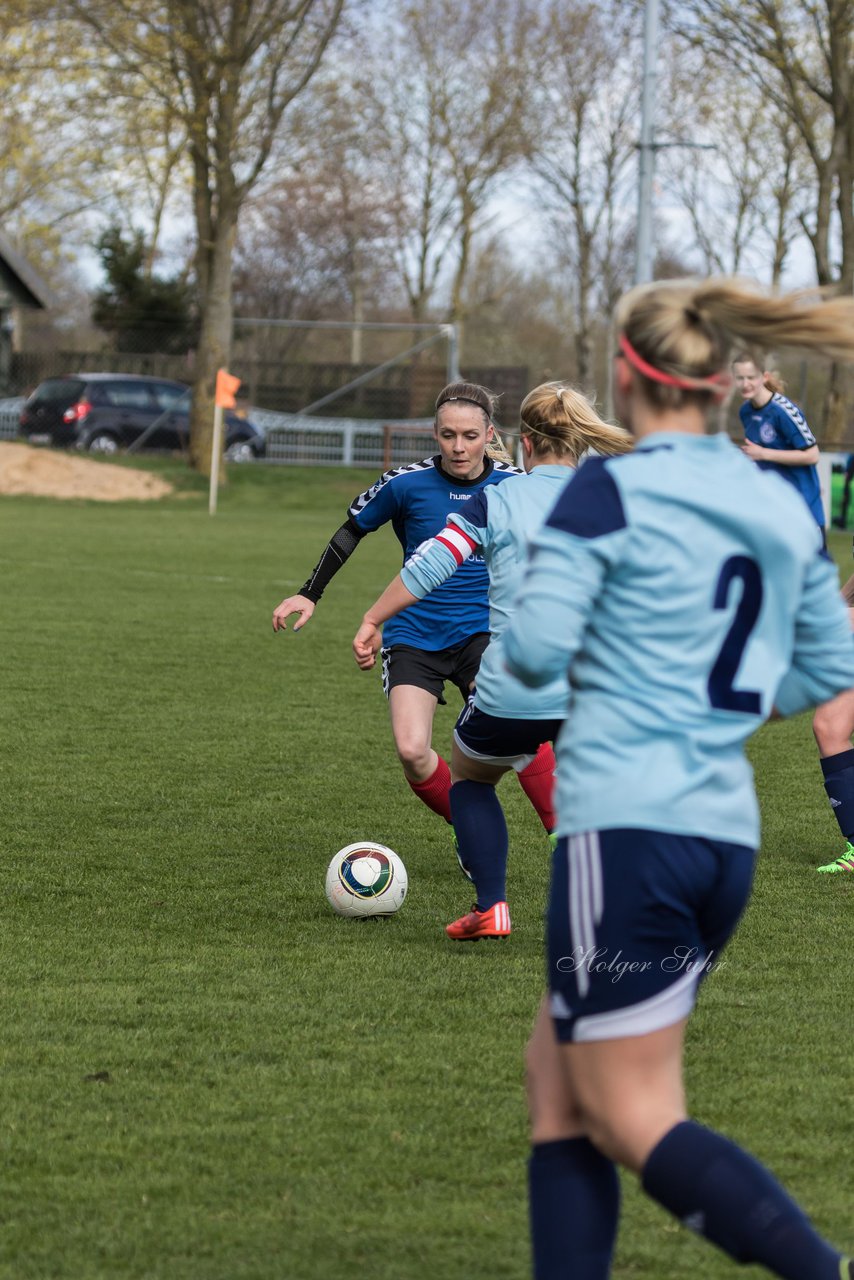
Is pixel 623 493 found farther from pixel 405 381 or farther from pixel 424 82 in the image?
pixel 424 82

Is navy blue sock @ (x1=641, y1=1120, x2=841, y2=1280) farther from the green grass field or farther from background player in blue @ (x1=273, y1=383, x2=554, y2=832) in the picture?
background player in blue @ (x1=273, y1=383, x2=554, y2=832)

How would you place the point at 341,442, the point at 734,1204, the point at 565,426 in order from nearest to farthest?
the point at 734,1204 → the point at 565,426 → the point at 341,442

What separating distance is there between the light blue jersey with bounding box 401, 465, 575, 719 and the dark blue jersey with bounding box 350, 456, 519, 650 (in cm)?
114

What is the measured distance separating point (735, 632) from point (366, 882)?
3083mm

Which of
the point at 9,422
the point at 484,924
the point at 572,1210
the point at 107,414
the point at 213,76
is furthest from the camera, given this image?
the point at 9,422

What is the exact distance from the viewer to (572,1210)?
7.68 ft

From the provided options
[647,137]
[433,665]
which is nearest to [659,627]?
[433,665]

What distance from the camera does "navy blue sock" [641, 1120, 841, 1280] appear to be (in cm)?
221

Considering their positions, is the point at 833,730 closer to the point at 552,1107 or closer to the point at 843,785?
the point at 843,785

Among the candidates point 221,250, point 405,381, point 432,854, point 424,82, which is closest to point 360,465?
point 405,381

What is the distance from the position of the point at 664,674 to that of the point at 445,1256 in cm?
131

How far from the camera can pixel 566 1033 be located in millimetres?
2316

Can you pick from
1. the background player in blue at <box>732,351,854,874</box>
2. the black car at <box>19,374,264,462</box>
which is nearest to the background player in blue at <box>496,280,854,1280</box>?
the background player in blue at <box>732,351,854,874</box>

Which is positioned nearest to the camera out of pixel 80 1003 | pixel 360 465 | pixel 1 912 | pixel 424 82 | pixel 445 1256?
pixel 445 1256
